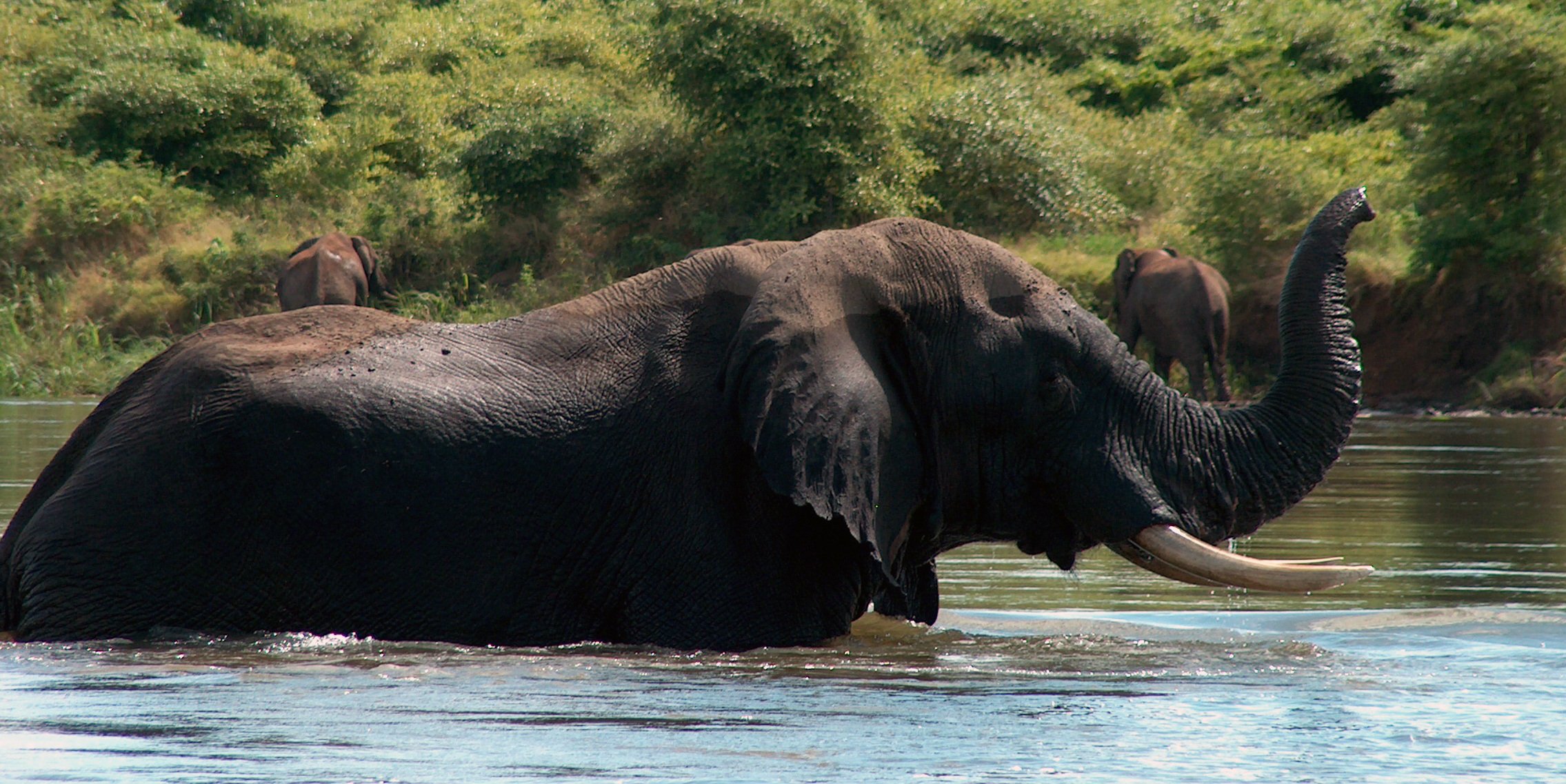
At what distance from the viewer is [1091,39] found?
39.2m

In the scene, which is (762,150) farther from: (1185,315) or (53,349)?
(53,349)

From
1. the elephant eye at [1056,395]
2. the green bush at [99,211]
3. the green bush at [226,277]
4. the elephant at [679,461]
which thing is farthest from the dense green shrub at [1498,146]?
the green bush at [99,211]

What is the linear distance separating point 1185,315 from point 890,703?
57.4ft

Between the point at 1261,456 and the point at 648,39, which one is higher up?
the point at 648,39

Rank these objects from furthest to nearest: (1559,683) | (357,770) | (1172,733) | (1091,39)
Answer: (1091,39) < (1559,683) < (1172,733) < (357,770)

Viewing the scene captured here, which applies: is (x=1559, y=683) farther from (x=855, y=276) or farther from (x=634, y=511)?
(x=634, y=511)

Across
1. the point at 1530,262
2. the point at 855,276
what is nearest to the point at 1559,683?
the point at 855,276

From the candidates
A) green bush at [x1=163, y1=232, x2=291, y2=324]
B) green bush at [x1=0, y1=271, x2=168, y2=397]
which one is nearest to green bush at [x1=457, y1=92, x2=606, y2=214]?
green bush at [x1=163, y1=232, x2=291, y2=324]

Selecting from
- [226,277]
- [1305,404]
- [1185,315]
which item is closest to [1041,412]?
[1305,404]

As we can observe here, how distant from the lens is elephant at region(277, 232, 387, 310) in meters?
24.9

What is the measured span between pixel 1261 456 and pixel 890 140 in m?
21.9

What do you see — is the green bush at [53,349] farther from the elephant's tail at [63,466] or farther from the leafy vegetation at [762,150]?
the elephant's tail at [63,466]

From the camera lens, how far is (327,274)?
82.1ft

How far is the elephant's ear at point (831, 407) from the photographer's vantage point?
16.8ft
